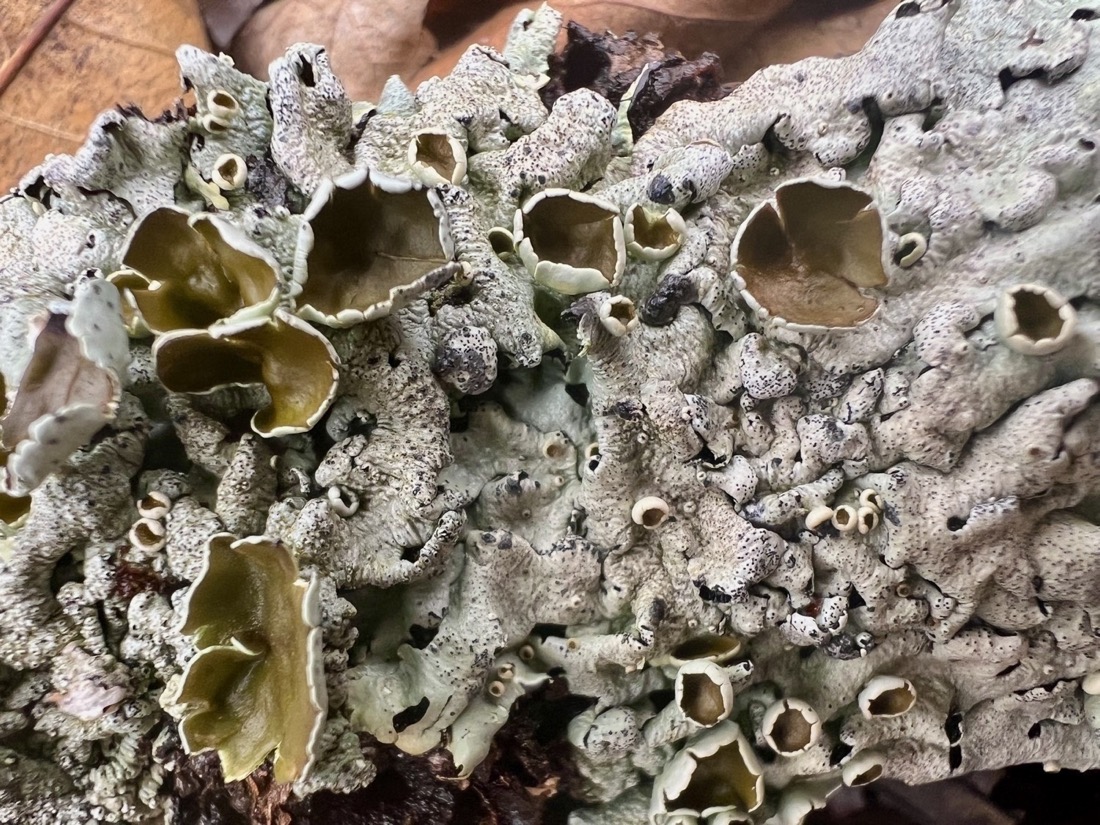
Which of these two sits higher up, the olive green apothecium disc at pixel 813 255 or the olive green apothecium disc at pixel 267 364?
the olive green apothecium disc at pixel 813 255

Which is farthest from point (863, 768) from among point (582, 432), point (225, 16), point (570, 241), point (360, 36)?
point (225, 16)

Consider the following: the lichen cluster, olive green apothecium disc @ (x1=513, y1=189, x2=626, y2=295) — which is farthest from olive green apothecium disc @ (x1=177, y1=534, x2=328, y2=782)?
olive green apothecium disc @ (x1=513, y1=189, x2=626, y2=295)

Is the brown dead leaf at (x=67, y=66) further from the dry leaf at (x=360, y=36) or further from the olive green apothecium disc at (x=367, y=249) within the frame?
the olive green apothecium disc at (x=367, y=249)

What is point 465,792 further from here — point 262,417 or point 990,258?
point 990,258

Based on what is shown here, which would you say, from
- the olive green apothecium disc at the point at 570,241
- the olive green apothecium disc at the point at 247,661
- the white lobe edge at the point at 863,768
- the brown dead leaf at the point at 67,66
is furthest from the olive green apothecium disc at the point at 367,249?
the brown dead leaf at the point at 67,66

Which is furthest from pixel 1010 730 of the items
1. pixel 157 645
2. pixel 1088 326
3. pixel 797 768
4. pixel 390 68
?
pixel 390 68

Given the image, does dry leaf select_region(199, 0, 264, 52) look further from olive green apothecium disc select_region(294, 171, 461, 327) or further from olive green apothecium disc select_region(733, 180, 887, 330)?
olive green apothecium disc select_region(733, 180, 887, 330)

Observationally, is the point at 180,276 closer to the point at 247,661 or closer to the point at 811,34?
the point at 247,661
